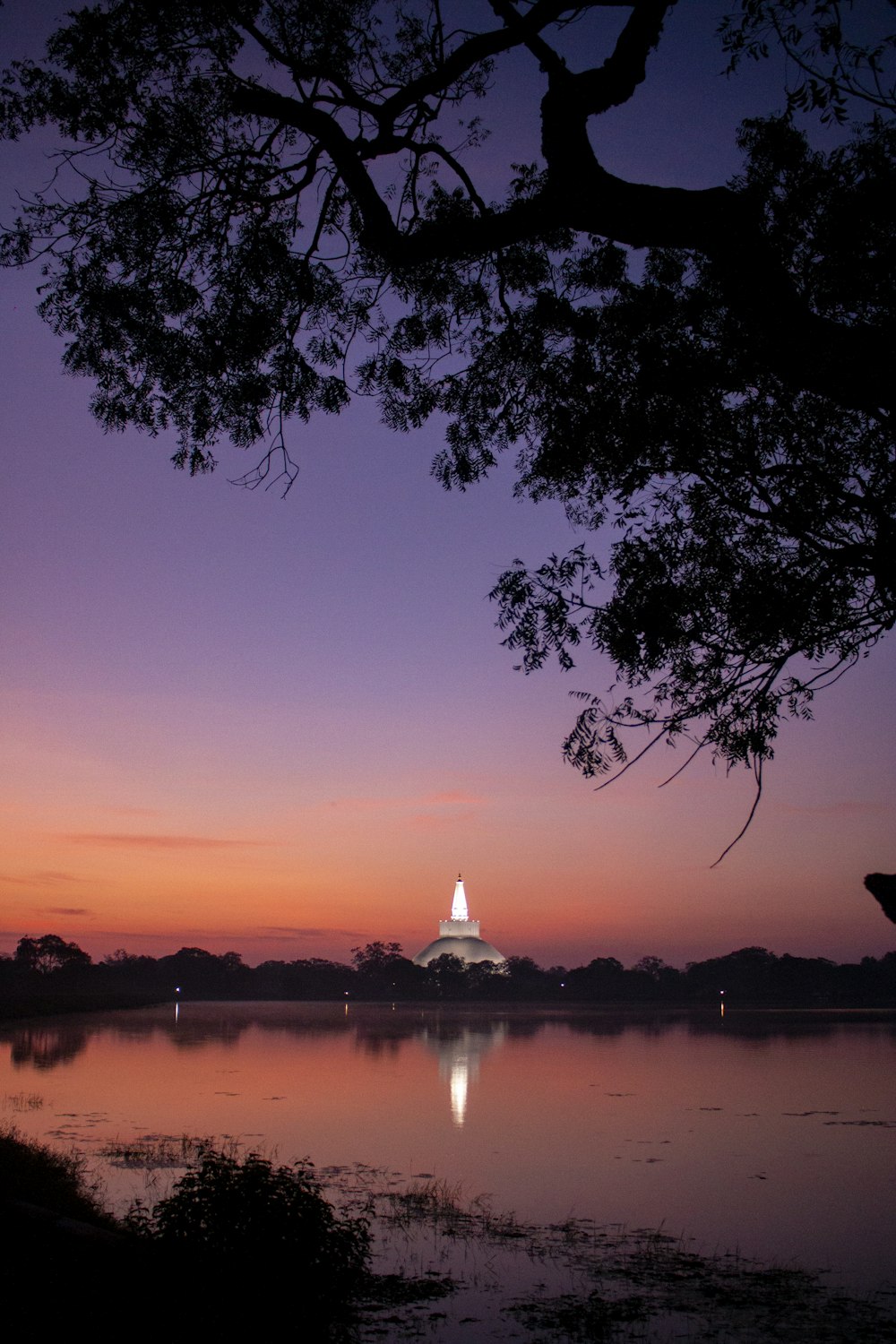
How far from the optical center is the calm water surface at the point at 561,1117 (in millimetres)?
16938

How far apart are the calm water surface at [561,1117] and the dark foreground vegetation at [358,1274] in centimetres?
172

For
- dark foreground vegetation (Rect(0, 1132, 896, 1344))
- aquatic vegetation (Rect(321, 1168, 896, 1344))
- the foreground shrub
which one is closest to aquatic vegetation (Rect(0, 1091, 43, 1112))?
dark foreground vegetation (Rect(0, 1132, 896, 1344))

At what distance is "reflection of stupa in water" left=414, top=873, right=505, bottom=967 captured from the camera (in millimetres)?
175375

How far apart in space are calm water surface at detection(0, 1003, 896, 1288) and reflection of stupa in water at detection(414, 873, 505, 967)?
123297mm

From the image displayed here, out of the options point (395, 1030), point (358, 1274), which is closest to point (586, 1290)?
point (358, 1274)

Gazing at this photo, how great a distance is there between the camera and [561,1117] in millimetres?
27469

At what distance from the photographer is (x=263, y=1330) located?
24.2ft

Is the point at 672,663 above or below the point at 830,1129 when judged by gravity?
above

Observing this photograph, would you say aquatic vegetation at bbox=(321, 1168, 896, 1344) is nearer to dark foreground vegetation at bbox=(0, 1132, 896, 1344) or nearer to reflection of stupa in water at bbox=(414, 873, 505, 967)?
dark foreground vegetation at bbox=(0, 1132, 896, 1344)

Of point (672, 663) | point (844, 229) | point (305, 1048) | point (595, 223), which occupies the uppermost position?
point (844, 229)

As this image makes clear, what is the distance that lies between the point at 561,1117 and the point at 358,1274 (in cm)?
2021

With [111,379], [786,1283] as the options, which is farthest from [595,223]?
[786,1283]

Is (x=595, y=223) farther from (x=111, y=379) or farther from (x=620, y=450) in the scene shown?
(x=111, y=379)

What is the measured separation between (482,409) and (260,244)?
231 cm
